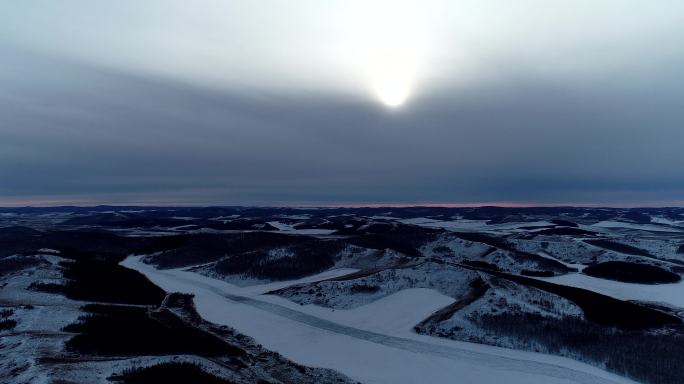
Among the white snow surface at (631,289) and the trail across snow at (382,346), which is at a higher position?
the trail across snow at (382,346)

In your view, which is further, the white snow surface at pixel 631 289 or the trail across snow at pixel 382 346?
the white snow surface at pixel 631 289

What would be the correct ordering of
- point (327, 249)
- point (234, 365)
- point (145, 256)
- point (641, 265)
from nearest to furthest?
point (234, 365)
point (641, 265)
point (327, 249)
point (145, 256)

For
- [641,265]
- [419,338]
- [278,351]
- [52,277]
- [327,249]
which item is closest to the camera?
[278,351]

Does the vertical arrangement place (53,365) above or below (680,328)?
above

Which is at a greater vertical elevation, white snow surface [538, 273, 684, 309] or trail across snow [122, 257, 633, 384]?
trail across snow [122, 257, 633, 384]

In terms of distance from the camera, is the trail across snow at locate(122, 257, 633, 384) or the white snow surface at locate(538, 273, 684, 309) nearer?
the trail across snow at locate(122, 257, 633, 384)

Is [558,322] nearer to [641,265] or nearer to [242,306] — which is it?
[242,306]

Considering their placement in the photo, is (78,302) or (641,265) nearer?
(78,302)

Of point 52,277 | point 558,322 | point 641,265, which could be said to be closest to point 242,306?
point 52,277
